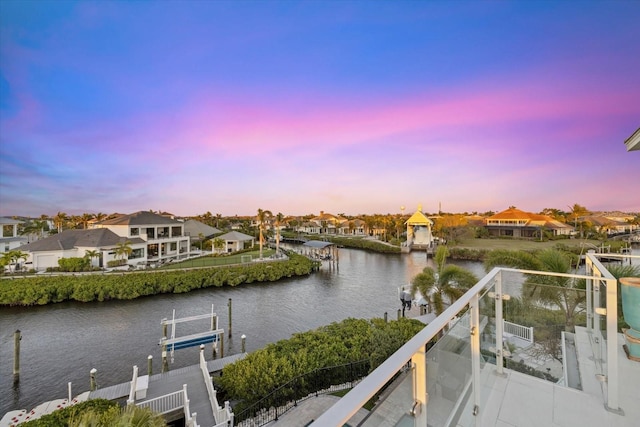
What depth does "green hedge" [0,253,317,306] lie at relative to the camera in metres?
19.8

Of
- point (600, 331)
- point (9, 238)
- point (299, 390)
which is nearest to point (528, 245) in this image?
point (299, 390)

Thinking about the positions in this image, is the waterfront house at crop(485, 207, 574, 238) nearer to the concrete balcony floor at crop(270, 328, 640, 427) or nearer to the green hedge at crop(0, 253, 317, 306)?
the green hedge at crop(0, 253, 317, 306)

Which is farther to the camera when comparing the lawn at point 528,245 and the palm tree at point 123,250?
the lawn at point 528,245

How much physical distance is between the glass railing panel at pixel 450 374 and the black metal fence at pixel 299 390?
7.11m

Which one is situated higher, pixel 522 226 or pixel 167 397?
pixel 522 226

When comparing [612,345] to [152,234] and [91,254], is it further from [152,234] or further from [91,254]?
[152,234]

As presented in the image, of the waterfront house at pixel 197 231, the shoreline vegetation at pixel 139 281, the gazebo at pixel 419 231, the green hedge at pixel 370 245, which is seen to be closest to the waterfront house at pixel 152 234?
the shoreline vegetation at pixel 139 281

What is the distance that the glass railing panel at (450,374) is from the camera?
1.41 m

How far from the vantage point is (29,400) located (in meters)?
9.90

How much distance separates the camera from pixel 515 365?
3.44 m

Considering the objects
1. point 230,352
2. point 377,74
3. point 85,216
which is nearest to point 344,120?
point 377,74

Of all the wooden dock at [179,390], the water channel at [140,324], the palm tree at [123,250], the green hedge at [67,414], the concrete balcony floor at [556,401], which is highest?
the concrete balcony floor at [556,401]

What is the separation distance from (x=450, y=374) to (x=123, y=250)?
30.4 meters

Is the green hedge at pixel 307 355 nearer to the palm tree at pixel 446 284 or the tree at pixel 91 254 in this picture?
the palm tree at pixel 446 284
